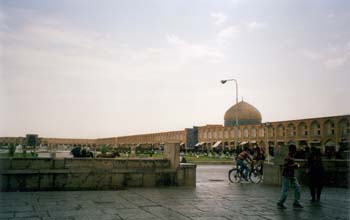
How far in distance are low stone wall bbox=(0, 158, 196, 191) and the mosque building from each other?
1165cm

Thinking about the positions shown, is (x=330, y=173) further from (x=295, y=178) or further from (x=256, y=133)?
(x=256, y=133)

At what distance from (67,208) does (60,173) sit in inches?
131

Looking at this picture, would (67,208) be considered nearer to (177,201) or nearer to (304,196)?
(177,201)

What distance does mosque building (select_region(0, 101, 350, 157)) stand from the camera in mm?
46588

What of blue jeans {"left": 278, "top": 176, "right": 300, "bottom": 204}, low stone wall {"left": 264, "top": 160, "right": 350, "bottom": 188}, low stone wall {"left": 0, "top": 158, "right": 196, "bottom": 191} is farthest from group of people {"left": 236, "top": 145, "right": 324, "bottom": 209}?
low stone wall {"left": 0, "top": 158, "right": 196, "bottom": 191}

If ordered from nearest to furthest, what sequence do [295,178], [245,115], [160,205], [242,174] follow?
[160,205] → [295,178] → [242,174] → [245,115]

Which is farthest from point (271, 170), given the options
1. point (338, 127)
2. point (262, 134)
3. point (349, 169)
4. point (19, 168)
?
point (262, 134)

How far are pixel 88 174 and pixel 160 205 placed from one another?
3507mm

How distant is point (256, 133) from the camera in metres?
62.8

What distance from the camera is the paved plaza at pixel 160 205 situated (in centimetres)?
708

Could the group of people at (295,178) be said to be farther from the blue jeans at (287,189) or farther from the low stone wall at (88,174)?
the low stone wall at (88,174)

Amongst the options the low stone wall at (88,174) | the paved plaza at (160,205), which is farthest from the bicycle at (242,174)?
the paved plaza at (160,205)

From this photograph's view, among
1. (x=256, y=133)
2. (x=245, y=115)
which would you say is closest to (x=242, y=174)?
(x=256, y=133)

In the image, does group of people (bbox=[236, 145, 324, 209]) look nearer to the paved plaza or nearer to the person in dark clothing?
the person in dark clothing
